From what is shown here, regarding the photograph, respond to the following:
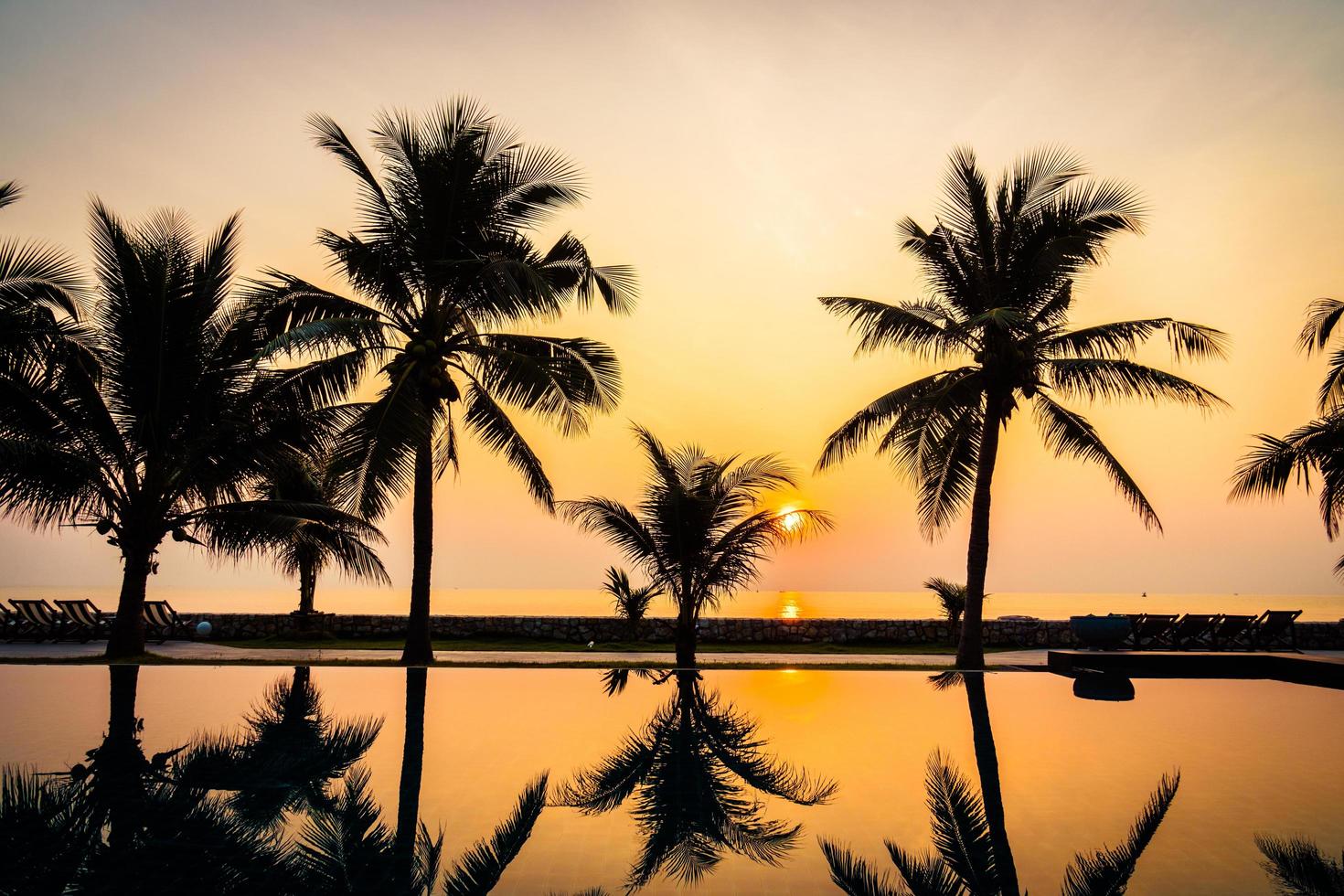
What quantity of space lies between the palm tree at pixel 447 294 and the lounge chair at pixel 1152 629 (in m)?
11.5

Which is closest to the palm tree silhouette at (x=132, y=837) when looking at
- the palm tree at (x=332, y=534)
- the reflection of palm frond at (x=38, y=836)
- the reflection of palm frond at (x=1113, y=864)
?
the reflection of palm frond at (x=38, y=836)

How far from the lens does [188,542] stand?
48.2 feet

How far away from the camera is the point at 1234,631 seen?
56.4 feet

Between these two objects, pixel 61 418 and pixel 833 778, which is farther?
pixel 61 418

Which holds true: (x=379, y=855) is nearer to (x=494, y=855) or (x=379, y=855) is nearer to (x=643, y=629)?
(x=494, y=855)

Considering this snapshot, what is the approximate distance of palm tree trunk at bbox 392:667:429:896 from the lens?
3.88 m

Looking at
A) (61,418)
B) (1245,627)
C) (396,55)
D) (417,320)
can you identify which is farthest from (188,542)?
(1245,627)

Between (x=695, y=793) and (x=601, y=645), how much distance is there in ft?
42.3

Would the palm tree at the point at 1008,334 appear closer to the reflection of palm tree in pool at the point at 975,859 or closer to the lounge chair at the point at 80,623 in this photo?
the reflection of palm tree in pool at the point at 975,859

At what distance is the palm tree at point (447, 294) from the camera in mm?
13570

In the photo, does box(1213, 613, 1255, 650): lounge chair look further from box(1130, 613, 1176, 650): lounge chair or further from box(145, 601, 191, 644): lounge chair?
box(145, 601, 191, 644): lounge chair

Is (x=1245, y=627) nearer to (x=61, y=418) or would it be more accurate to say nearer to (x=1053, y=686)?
(x=1053, y=686)

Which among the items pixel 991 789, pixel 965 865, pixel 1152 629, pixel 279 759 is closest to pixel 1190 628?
pixel 1152 629

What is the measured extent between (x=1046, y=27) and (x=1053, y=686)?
9.73 m
